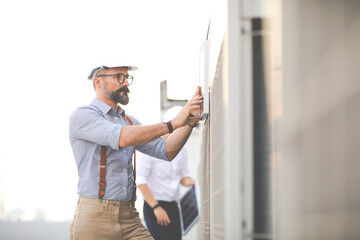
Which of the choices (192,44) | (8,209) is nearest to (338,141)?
(192,44)

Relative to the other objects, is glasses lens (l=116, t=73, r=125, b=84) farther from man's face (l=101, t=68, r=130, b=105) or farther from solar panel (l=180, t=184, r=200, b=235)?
solar panel (l=180, t=184, r=200, b=235)

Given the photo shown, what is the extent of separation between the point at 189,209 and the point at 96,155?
249 cm

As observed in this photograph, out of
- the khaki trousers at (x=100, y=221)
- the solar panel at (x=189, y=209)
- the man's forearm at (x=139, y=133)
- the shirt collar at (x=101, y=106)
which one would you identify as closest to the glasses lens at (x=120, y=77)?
the shirt collar at (x=101, y=106)

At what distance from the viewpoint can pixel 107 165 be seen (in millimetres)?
3779

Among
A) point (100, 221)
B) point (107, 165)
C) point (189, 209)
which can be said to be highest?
point (107, 165)

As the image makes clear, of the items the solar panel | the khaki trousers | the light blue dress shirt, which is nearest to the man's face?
the light blue dress shirt

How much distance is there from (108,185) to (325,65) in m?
1.92

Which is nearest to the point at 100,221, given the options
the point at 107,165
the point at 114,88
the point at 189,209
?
the point at 107,165

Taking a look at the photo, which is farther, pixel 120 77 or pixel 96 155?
pixel 120 77

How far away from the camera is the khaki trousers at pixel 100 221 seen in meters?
3.68

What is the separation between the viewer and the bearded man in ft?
11.9

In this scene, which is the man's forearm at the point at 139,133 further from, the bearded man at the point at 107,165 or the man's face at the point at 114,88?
the man's face at the point at 114,88

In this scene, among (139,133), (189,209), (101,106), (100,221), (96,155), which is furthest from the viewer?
(189,209)

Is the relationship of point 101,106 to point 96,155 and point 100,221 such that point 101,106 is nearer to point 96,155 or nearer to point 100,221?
point 96,155
